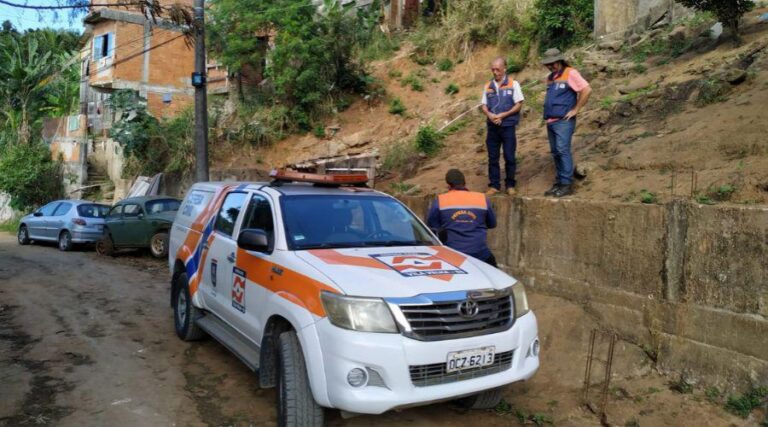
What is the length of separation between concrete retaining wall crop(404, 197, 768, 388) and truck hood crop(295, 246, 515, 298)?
1555mm

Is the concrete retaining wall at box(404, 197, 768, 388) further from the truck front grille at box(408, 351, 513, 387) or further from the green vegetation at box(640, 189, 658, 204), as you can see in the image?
the truck front grille at box(408, 351, 513, 387)

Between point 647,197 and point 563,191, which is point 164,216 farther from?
point 647,197

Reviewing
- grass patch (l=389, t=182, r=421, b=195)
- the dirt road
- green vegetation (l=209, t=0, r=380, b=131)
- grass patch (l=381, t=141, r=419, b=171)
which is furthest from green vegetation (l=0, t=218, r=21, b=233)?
grass patch (l=389, t=182, r=421, b=195)

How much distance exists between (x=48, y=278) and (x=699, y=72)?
36.8ft

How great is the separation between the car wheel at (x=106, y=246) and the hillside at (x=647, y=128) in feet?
20.1

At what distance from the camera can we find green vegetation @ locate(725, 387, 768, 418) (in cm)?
409

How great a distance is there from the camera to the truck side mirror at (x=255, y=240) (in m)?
4.24

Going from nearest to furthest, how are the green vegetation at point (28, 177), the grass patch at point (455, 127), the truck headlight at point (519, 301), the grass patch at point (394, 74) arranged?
the truck headlight at point (519, 301) < the grass patch at point (455, 127) < the grass patch at point (394, 74) < the green vegetation at point (28, 177)

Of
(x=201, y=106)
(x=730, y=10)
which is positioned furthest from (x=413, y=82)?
(x=730, y=10)

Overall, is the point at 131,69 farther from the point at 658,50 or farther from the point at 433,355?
the point at 433,355

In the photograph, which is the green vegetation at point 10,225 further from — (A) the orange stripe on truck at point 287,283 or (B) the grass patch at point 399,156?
(A) the orange stripe on truck at point 287,283

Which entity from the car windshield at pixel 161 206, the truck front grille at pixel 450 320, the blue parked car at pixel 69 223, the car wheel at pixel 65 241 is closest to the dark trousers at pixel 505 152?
the truck front grille at pixel 450 320

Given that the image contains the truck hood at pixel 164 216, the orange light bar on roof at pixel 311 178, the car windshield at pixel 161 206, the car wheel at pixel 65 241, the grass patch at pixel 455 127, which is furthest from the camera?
the car wheel at pixel 65 241

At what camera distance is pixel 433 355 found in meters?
3.50
